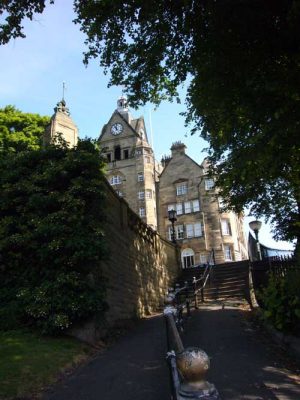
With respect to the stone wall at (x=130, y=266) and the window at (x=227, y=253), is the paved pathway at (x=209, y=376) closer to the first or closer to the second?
the stone wall at (x=130, y=266)

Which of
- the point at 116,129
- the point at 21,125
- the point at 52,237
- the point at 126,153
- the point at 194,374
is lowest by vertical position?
the point at 194,374

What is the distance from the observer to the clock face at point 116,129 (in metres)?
A: 54.6

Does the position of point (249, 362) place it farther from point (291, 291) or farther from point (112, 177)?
point (112, 177)

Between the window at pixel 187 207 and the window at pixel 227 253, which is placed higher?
the window at pixel 187 207

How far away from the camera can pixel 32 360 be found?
7.18m

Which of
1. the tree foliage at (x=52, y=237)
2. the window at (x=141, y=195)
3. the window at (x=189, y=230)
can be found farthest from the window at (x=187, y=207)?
the tree foliage at (x=52, y=237)

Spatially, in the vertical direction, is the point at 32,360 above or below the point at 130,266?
below

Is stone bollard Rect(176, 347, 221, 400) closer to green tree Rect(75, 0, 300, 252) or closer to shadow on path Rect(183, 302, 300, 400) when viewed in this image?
shadow on path Rect(183, 302, 300, 400)

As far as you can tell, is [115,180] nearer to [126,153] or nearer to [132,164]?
[132,164]

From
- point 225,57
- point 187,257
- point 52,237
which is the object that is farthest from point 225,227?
point 225,57

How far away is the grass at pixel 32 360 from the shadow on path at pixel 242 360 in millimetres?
2715

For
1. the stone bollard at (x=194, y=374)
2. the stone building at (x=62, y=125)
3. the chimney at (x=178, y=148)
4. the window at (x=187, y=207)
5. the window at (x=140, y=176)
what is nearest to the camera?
the stone bollard at (x=194, y=374)

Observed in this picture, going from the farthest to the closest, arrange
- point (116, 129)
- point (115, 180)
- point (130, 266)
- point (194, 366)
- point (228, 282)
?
point (116, 129) < point (115, 180) < point (228, 282) < point (130, 266) < point (194, 366)

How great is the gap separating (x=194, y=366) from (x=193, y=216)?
43339 millimetres
